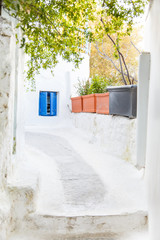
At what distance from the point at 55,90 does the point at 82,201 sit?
28.5 ft

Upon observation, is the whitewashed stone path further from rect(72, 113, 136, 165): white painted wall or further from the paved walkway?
rect(72, 113, 136, 165): white painted wall

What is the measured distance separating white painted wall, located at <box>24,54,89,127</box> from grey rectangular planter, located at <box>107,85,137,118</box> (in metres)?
5.71

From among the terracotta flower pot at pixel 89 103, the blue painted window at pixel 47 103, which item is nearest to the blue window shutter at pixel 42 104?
the blue painted window at pixel 47 103

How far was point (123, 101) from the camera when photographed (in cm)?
612

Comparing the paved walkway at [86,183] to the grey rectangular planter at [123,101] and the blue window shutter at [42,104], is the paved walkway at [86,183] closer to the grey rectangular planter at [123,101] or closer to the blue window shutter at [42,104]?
the grey rectangular planter at [123,101]

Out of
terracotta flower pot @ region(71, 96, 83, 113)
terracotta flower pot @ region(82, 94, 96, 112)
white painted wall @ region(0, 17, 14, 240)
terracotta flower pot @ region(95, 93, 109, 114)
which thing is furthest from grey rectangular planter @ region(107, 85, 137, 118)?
terracotta flower pot @ region(71, 96, 83, 113)

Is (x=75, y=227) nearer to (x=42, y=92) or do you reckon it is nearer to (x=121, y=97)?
(x=121, y=97)

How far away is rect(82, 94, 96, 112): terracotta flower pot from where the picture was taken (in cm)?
873

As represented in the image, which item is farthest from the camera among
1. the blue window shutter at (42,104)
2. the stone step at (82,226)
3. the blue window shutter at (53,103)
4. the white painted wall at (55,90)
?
the blue window shutter at (53,103)

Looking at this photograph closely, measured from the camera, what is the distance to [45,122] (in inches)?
479

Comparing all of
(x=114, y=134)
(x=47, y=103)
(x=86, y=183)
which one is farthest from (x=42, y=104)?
(x=86, y=183)

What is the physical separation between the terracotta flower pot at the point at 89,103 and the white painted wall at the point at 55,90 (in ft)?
8.38

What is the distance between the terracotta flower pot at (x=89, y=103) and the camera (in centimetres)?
873

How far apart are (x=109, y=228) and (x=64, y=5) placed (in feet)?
Result: 10.1
